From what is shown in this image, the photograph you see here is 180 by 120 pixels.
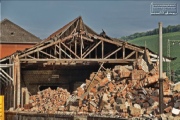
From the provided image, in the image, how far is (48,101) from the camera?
2303 cm

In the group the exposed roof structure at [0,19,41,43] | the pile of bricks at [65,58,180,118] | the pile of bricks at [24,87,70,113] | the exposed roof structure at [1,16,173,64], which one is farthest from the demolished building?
the exposed roof structure at [0,19,41,43]

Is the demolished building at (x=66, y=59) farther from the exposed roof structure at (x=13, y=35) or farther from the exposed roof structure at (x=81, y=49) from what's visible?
the exposed roof structure at (x=13, y=35)

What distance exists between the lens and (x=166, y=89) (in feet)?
57.2

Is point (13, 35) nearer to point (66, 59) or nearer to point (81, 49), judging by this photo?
point (66, 59)

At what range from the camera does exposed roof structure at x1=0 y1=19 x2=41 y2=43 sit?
3938cm

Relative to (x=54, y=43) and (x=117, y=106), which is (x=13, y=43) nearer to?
(x=54, y=43)

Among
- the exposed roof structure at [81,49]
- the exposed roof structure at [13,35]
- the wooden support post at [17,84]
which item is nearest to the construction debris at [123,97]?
the wooden support post at [17,84]

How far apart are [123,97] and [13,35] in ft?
80.9

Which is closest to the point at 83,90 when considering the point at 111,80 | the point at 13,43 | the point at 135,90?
the point at 111,80

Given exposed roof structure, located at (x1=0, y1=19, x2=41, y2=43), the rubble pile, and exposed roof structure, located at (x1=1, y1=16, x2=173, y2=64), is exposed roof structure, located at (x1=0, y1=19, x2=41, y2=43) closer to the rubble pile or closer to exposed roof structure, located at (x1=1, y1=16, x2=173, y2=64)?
exposed roof structure, located at (x1=1, y1=16, x2=173, y2=64)

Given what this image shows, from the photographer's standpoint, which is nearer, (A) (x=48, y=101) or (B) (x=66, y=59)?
(A) (x=48, y=101)

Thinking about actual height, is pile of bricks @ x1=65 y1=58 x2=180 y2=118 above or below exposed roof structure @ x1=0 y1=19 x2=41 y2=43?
below

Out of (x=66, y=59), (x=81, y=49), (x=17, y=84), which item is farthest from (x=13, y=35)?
(x=81, y=49)

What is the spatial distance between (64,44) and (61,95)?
4.12 m
